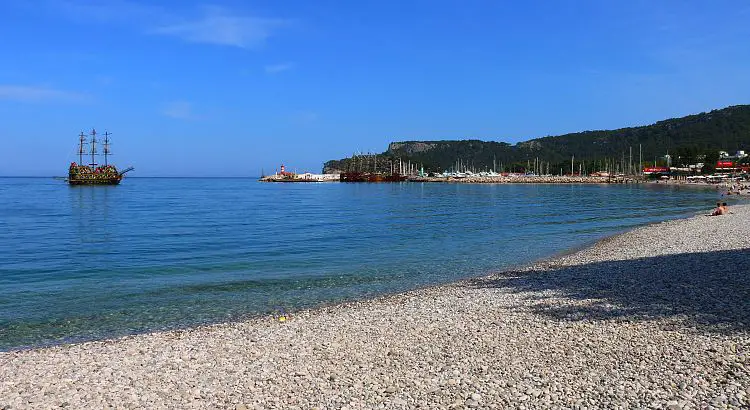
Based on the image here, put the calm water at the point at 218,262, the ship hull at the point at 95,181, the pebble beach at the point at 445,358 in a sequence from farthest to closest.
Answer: the ship hull at the point at 95,181
the calm water at the point at 218,262
the pebble beach at the point at 445,358

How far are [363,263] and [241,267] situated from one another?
4778 mm

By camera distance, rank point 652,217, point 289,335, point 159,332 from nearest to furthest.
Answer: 1. point 289,335
2. point 159,332
3. point 652,217

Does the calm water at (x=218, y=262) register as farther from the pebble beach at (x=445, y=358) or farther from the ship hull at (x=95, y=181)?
the ship hull at (x=95, y=181)

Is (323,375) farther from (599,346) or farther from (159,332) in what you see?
(159,332)

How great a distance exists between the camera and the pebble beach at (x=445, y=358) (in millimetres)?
7359

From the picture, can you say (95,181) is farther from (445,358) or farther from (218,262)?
(445,358)

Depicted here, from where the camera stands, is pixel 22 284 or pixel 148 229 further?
pixel 148 229

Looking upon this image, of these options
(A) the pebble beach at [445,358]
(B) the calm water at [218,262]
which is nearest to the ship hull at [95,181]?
(B) the calm water at [218,262]

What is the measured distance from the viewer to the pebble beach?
736cm

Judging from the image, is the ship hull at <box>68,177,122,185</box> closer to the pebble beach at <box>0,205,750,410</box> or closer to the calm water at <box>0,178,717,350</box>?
the calm water at <box>0,178,717,350</box>

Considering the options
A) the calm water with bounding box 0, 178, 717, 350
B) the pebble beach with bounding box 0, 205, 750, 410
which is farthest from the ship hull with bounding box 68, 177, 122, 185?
the pebble beach with bounding box 0, 205, 750, 410

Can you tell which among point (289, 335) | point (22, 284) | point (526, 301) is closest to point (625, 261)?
point (526, 301)

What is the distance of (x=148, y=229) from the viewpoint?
36250 mm

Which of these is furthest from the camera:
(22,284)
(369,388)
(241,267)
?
(241,267)
